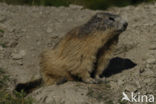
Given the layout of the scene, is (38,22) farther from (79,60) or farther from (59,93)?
(59,93)

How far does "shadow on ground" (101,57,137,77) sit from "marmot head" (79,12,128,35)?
0.98 metres

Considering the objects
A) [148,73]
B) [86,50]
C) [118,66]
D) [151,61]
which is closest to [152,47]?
[151,61]

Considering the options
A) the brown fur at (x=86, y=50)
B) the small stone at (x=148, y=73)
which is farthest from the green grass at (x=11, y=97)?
the small stone at (x=148, y=73)

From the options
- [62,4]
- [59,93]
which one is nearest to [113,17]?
[59,93]

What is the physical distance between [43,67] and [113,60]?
1.64m

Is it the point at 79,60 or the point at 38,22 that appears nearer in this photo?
the point at 79,60

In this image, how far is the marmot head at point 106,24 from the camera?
666cm

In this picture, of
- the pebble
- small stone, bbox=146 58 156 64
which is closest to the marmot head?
small stone, bbox=146 58 156 64

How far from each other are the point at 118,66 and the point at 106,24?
1327mm

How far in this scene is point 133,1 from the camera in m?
11.0

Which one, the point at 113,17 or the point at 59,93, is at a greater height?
the point at 113,17

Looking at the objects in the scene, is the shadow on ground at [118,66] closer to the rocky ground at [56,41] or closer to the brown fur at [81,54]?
the rocky ground at [56,41]

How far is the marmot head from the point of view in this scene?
666 centimetres

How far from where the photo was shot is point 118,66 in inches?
305
